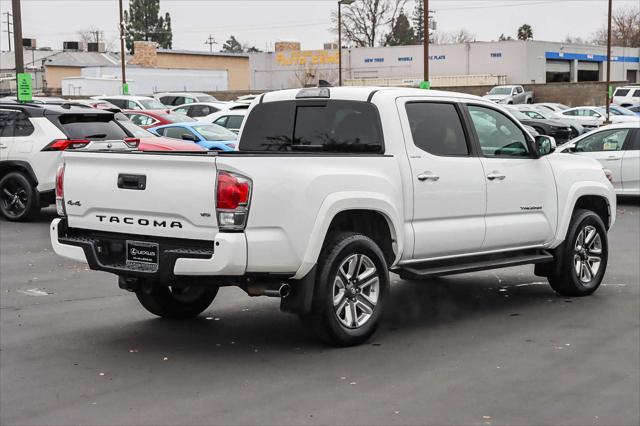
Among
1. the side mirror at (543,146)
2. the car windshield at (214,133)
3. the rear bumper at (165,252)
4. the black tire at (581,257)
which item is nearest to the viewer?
the rear bumper at (165,252)

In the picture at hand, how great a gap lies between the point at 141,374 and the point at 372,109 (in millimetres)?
2816

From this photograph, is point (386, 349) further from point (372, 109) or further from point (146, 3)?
point (146, 3)

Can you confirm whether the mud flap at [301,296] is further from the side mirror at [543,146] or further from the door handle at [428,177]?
the side mirror at [543,146]

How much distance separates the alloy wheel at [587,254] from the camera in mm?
9438

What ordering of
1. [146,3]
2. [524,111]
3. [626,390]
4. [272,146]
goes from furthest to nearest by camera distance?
[146,3] < [524,111] < [272,146] < [626,390]

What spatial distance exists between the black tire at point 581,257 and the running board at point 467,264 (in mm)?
312

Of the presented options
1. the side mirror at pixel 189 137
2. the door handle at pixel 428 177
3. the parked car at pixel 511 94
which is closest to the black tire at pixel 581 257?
the door handle at pixel 428 177

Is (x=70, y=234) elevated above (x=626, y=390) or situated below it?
above

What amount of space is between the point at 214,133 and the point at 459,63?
63.4m

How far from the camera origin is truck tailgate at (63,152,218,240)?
6.60 metres

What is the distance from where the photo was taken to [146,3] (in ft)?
375

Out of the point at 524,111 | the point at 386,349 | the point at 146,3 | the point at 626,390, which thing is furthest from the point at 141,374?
the point at 146,3

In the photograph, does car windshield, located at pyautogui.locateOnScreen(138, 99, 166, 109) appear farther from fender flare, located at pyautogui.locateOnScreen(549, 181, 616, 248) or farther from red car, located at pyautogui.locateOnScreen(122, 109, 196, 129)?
fender flare, located at pyautogui.locateOnScreen(549, 181, 616, 248)

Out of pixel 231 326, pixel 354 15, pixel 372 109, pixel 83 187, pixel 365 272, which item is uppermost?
Result: pixel 354 15
